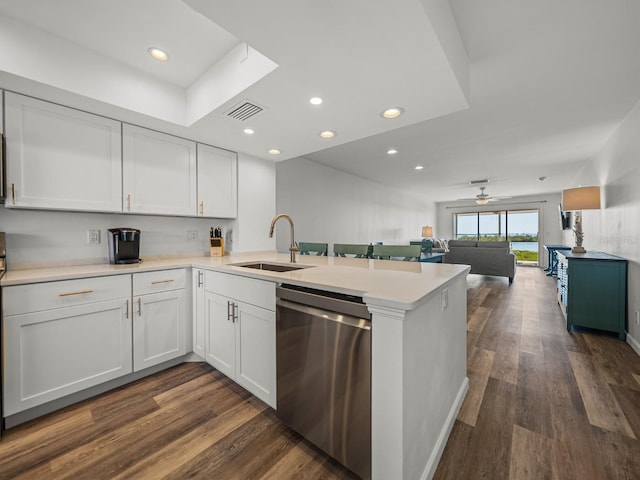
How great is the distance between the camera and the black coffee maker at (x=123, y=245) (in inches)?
89.0

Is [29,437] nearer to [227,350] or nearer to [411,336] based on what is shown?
[227,350]

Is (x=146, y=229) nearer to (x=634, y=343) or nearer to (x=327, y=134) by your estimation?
(x=327, y=134)

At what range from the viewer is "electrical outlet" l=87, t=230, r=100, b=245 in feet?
7.61

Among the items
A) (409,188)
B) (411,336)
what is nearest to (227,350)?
(411,336)

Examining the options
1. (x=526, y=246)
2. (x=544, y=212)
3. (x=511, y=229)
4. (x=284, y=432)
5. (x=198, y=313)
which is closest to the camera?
(x=284, y=432)

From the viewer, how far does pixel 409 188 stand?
8.00 m

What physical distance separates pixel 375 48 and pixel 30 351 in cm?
Answer: 268

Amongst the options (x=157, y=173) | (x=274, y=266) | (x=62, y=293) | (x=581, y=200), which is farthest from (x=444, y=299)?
(x=581, y=200)

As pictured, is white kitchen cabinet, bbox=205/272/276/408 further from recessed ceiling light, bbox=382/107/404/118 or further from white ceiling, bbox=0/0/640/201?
recessed ceiling light, bbox=382/107/404/118

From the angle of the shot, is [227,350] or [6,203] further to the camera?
[227,350]

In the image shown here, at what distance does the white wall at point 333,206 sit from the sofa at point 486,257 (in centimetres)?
195

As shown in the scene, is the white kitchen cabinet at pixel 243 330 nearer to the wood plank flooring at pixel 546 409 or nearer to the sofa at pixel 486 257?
the wood plank flooring at pixel 546 409

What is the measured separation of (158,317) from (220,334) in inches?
22.9

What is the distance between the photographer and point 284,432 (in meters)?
1.52
